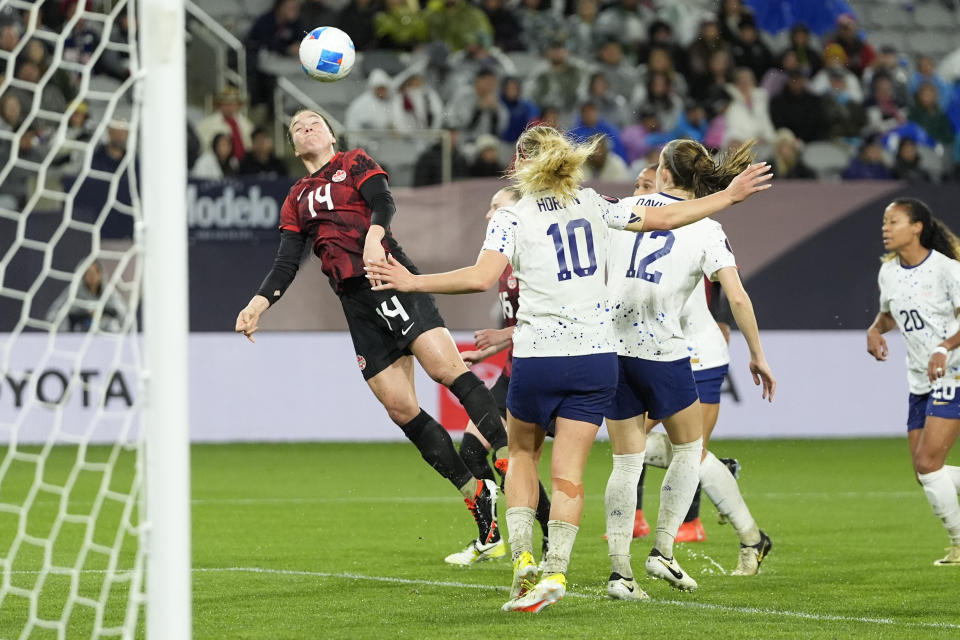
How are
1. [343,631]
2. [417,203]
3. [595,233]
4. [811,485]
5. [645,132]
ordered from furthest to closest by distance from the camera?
[645,132]
[417,203]
[811,485]
[595,233]
[343,631]

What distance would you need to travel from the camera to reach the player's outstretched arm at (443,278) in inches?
212

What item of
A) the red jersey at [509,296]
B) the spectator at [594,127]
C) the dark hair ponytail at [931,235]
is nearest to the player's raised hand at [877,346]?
the dark hair ponytail at [931,235]

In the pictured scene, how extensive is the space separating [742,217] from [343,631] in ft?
37.6

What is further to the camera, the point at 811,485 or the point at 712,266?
the point at 811,485

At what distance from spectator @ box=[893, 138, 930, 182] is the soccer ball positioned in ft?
36.7

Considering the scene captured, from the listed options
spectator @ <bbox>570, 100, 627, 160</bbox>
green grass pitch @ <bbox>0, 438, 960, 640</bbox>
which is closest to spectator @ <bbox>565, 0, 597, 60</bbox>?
spectator @ <bbox>570, 100, 627, 160</bbox>

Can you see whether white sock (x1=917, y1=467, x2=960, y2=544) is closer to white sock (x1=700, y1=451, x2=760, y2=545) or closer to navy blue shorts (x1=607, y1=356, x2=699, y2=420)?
white sock (x1=700, y1=451, x2=760, y2=545)

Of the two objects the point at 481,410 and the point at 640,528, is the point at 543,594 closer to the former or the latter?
the point at 481,410

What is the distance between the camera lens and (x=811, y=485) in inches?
473

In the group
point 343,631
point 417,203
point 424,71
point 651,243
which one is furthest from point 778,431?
point 343,631

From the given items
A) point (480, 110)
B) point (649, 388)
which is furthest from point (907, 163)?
point (649, 388)

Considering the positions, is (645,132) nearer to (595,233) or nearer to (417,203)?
(417,203)

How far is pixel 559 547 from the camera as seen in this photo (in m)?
5.70

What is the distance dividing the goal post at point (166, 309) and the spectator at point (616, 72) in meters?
14.8
